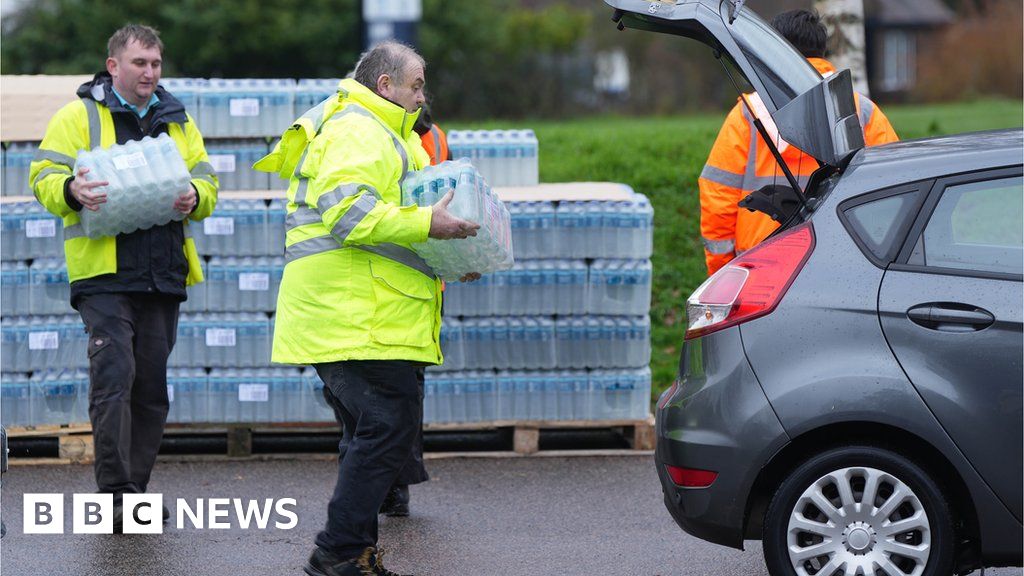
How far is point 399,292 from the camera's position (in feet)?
17.3

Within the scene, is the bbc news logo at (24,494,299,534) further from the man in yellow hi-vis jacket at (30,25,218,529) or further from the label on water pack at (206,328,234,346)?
the label on water pack at (206,328,234,346)

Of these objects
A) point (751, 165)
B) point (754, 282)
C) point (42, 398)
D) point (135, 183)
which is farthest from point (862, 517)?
point (42, 398)

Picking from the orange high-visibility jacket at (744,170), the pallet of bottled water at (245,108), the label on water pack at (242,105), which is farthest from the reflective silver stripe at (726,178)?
the label on water pack at (242,105)

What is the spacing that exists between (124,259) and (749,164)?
2836 mm

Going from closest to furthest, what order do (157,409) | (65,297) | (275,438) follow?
(157,409) < (65,297) < (275,438)

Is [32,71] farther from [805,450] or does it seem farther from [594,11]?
[805,450]

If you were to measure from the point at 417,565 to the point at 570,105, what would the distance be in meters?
27.8

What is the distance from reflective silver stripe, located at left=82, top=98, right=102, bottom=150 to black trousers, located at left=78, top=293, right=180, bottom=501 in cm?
69

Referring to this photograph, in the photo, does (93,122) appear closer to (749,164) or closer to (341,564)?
(341,564)

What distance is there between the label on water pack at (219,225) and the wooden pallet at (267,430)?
41.6 inches

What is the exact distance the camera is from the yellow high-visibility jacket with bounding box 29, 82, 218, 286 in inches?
254

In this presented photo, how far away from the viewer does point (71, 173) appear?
647 centimetres

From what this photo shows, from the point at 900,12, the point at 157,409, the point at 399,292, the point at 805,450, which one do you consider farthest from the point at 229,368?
the point at 900,12

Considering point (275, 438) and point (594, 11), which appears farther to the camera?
point (594, 11)
